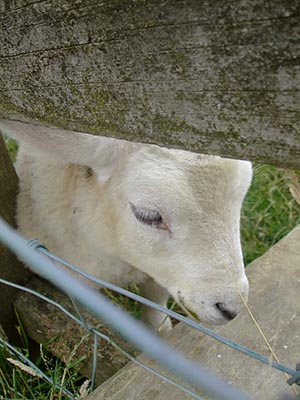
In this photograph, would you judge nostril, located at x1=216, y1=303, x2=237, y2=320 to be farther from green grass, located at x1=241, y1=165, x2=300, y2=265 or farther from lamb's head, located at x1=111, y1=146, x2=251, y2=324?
green grass, located at x1=241, y1=165, x2=300, y2=265

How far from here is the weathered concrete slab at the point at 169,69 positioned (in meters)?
0.63

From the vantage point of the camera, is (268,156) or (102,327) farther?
(102,327)

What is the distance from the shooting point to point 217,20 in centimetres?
65

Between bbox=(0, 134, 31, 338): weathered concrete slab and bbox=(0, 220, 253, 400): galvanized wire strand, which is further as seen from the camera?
bbox=(0, 134, 31, 338): weathered concrete slab

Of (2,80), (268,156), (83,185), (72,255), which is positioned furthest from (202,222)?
(268,156)

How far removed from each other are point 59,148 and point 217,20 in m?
1.16

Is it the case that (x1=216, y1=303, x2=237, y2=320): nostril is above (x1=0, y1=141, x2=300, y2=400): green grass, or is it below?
above

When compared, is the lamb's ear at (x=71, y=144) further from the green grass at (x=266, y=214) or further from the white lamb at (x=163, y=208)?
the green grass at (x=266, y=214)

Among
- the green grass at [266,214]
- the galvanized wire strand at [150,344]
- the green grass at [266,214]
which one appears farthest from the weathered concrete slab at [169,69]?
the green grass at [266,214]

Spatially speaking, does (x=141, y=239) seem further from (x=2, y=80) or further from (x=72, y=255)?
(x=2, y=80)

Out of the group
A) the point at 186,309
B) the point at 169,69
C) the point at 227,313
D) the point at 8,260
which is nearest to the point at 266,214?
the point at 186,309

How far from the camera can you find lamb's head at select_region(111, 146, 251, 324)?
1.65 metres

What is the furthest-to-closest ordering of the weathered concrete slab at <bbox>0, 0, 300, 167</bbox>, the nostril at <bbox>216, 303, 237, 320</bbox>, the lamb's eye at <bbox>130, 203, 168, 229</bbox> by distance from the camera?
the lamb's eye at <bbox>130, 203, 168, 229</bbox> < the nostril at <bbox>216, 303, 237, 320</bbox> < the weathered concrete slab at <bbox>0, 0, 300, 167</bbox>

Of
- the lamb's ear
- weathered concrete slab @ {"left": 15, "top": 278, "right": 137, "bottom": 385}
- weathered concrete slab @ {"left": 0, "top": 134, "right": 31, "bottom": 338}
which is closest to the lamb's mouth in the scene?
weathered concrete slab @ {"left": 15, "top": 278, "right": 137, "bottom": 385}
